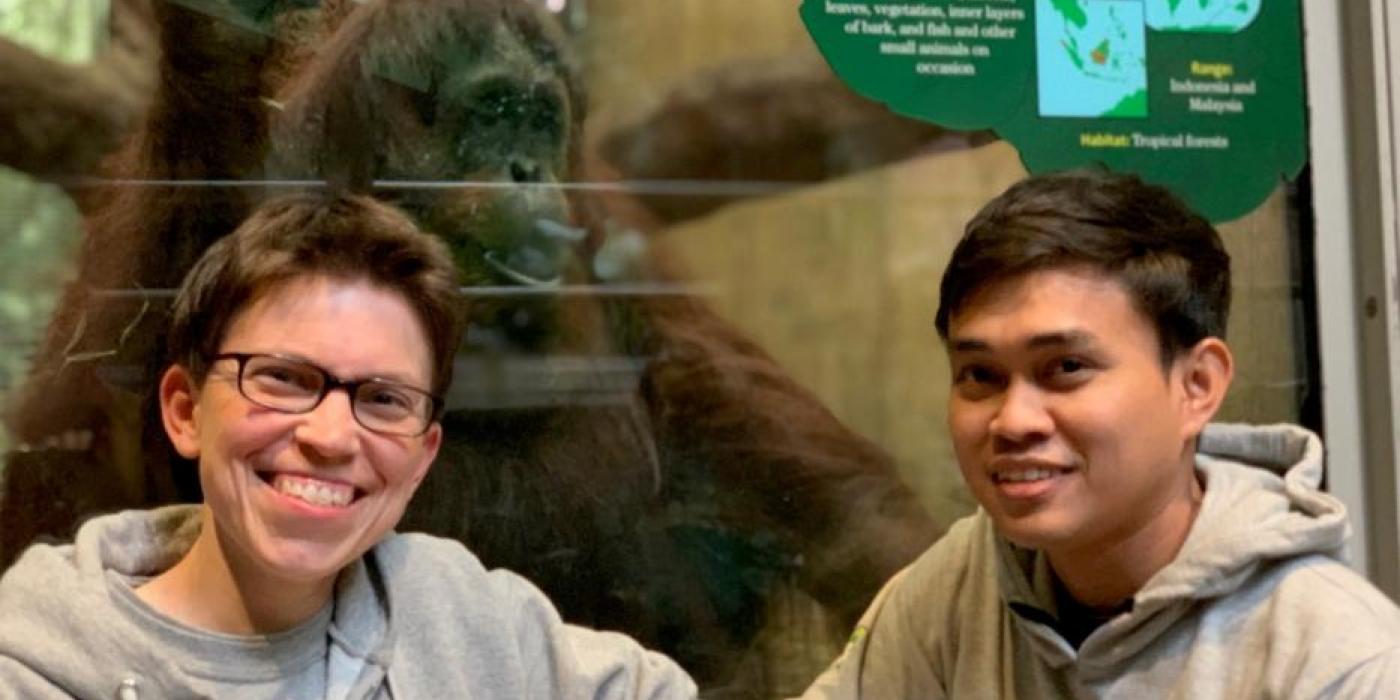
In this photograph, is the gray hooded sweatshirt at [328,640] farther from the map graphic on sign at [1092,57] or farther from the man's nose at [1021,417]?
the map graphic on sign at [1092,57]

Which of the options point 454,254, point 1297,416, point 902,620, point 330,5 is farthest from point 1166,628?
point 330,5

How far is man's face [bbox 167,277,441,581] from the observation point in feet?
3.38

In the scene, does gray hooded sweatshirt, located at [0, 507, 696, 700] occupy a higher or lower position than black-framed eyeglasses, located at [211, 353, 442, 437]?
lower

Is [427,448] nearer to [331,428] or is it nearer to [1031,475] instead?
[331,428]

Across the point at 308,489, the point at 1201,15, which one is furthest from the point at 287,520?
the point at 1201,15

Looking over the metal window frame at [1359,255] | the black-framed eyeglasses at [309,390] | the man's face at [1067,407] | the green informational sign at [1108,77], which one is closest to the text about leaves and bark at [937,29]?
the green informational sign at [1108,77]

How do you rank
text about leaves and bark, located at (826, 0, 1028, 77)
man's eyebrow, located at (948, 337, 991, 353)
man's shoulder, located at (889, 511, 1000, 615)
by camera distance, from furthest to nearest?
text about leaves and bark, located at (826, 0, 1028, 77) < man's shoulder, located at (889, 511, 1000, 615) < man's eyebrow, located at (948, 337, 991, 353)

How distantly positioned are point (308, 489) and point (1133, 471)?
64 centimetres

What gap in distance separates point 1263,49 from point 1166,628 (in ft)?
2.83

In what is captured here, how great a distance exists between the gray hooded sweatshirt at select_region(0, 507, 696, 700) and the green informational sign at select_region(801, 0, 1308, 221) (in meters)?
0.73

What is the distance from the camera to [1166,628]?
1.16m

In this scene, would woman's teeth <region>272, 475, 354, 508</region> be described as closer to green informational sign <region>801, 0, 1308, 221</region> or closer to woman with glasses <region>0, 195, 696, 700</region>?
woman with glasses <region>0, 195, 696, 700</region>

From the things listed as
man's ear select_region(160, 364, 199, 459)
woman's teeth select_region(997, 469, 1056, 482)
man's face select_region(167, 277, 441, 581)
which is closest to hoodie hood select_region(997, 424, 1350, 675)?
woman's teeth select_region(997, 469, 1056, 482)

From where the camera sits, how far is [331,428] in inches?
40.7
